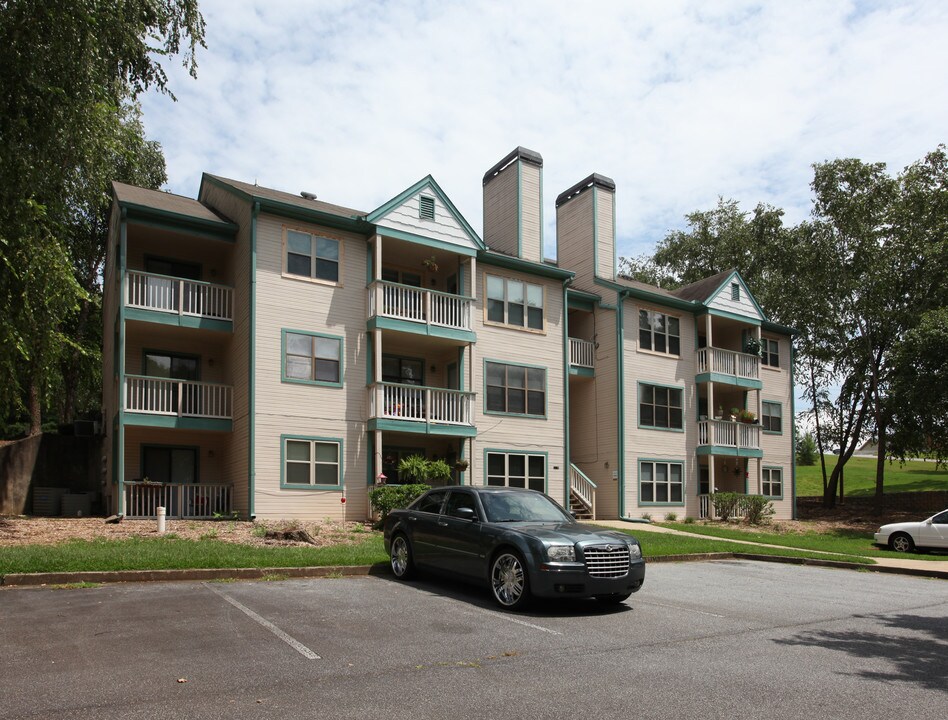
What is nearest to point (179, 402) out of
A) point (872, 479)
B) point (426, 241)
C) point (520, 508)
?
point (426, 241)

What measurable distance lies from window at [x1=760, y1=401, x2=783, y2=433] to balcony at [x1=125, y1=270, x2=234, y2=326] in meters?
23.5

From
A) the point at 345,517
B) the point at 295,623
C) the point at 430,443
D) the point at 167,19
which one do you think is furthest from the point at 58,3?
the point at 430,443

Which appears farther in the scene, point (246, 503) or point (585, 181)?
point (585, 181)

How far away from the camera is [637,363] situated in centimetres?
3120

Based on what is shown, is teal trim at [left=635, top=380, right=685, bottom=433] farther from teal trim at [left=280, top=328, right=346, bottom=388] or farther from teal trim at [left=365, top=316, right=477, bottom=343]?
teal trim at [left=280, top=328, right=346, bottom=388]

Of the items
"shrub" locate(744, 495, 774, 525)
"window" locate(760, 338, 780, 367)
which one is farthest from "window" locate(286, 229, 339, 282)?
"window" locate(760, 338, 780, 367)

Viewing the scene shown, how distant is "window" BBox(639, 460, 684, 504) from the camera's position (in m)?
30.7

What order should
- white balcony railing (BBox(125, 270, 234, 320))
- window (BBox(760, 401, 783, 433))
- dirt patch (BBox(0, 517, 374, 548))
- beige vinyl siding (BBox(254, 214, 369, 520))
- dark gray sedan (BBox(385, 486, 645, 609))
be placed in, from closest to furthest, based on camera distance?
dark gray sedan (BBox(385, 486, 645, 609))
dirt patch (BBox(0, 517, 374, 548))
white balcony railing (BBox(125, 270, 234, 320))
beige vinyl siding (BBox(254, 214, 369, 520))
window (BBox(760, 401, 783, 433))

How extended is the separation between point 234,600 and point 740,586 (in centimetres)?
801

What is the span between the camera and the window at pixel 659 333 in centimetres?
3178

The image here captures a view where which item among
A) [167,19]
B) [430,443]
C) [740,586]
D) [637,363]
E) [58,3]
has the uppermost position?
[167,19]

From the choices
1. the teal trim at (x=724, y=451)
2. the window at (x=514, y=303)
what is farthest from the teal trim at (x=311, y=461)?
the teal trim at (x=724, y=451)

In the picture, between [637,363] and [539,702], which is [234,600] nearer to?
[539,702]

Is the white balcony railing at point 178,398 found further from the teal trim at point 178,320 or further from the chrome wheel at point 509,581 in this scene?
the chrome wheel at point 509,581
